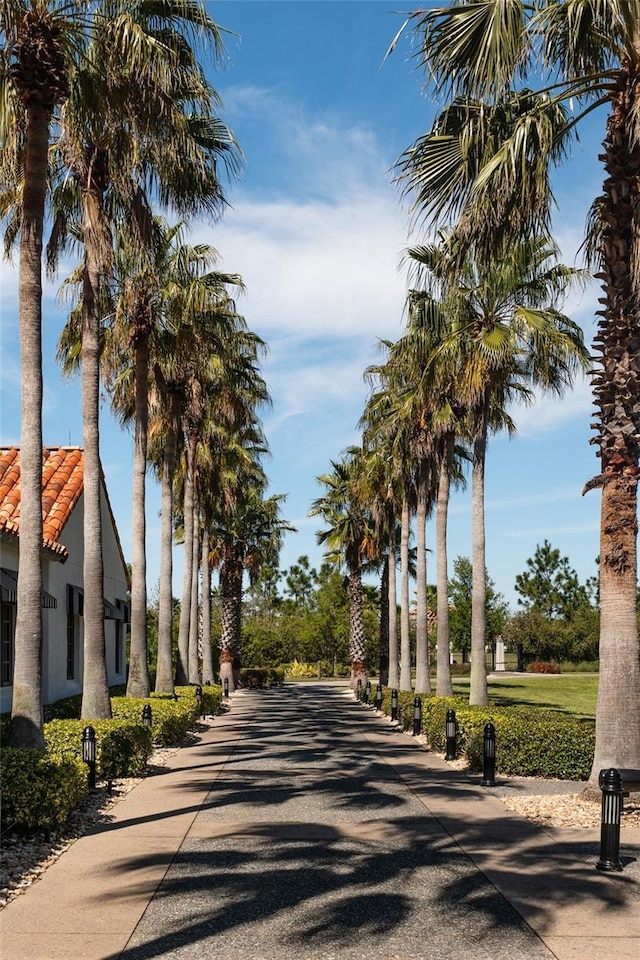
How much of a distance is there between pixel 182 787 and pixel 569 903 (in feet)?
24.1

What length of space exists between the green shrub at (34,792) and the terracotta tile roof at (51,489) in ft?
30.3

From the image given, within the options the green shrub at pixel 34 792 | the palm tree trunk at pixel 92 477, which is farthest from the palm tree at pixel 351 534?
the green shrub at pixel 34 792

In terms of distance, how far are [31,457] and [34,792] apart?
163 inches

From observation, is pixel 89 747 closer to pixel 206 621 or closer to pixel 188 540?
pixel 188 540

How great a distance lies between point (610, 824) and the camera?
927 centimetres

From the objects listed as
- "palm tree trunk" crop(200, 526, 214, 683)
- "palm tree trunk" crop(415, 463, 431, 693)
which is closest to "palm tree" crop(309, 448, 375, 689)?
"palm tree trunk" crop(200, 526, 214, 683)

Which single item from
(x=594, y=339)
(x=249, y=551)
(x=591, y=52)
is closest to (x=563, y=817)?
(x=594, y=339)

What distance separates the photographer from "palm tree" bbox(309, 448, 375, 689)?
44281 millimetres

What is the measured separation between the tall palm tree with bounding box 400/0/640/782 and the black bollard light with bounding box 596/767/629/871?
2.96 m

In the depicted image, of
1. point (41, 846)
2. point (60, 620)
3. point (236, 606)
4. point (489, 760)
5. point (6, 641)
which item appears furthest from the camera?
point (236, 606)

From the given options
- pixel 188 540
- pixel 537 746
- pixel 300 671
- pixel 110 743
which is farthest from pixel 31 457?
pixel 300 671

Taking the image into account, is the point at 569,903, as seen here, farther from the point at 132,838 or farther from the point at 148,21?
the point at 148,21

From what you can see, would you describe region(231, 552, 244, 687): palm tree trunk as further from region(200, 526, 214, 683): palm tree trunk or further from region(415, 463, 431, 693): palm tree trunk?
region(415, 463, 431, 693): palm tree trunk

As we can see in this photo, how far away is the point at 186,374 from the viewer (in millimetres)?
27031
